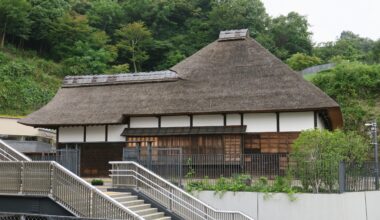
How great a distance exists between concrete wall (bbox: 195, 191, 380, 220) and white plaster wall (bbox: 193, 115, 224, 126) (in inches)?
231

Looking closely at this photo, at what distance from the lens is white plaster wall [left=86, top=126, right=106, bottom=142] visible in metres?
23.1

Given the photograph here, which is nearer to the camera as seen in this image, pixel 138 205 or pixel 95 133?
pixel 138 205

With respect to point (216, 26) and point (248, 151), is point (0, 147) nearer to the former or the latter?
point (248, 151)

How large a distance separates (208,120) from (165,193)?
7472 millimetres

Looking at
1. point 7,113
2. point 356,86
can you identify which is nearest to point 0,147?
point 7,113

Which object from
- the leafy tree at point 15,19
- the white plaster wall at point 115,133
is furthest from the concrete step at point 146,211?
the leafy tree at point 15,19

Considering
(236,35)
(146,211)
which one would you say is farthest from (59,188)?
(236,35)

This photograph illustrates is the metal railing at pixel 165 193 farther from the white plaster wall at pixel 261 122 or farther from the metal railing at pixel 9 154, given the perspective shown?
the white plaster wall at pixel 261 122

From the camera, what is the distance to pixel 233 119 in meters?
20.7

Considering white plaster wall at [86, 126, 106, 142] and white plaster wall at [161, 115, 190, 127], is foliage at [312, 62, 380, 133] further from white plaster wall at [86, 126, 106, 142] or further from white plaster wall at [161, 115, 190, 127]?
white plaster wall at [86, 126, 106, 142]

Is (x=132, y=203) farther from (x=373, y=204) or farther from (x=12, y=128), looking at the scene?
(x=12, y=128)

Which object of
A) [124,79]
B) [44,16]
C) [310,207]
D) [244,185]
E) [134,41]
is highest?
[44,16]

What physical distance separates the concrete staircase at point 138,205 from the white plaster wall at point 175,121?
7583 mm

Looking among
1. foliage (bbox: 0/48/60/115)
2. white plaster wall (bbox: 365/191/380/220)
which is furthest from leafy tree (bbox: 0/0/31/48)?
white plaster wall (bbox: 365/191/380/220)
